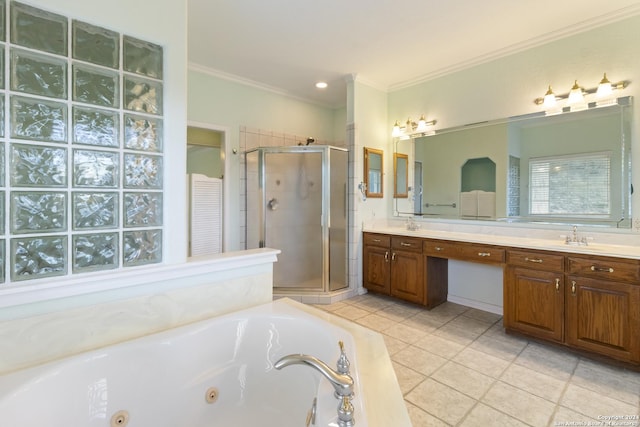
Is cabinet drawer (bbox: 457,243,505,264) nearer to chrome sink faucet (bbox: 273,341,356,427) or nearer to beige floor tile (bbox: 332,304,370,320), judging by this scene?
beige floor tile (bbox: 332,304,370,320)

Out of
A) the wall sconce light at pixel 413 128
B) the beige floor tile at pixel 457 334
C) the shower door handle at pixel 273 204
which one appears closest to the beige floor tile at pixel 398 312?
the beige floor tile at pixel 457 334

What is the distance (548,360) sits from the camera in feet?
7.24

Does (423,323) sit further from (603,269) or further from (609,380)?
(603,269)

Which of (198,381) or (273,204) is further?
(273,204)

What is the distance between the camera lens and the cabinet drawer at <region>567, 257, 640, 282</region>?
1978 millimetres

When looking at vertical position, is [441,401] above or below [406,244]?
below

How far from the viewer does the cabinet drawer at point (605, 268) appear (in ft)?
6.49

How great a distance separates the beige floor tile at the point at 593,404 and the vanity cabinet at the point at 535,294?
0.54 meters

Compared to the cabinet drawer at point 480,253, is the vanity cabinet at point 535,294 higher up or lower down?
lower down

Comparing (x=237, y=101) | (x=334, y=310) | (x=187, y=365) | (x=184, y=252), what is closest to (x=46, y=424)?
(x=187, y=365)

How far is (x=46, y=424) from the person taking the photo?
108 centimetres

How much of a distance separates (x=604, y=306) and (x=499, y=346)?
75cm

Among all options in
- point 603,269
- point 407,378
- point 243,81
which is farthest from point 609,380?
point 243,81

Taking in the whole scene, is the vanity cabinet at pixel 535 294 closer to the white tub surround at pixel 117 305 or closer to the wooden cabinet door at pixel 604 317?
the wooden cabinet door at pixel 604 317
